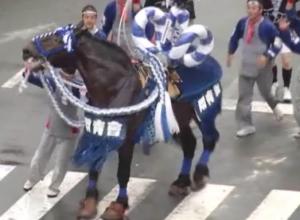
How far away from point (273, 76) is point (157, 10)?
3.07 meters

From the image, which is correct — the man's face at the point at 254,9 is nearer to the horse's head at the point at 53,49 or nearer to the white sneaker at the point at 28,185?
the horse's head at the point at 53,49

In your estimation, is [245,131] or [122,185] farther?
[245,131]

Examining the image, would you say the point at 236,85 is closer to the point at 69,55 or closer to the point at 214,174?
the point at 214,174

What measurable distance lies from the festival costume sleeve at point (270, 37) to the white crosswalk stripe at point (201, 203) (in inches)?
71.8

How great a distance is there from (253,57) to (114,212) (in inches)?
117

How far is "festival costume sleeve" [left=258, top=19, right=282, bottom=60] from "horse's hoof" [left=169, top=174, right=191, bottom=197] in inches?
76.7

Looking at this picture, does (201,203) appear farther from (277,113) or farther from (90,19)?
(277,113)

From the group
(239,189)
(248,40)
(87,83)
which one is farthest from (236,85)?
(87,83)

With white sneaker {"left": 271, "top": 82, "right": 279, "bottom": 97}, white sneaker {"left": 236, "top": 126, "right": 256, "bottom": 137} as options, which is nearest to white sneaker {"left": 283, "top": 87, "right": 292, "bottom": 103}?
white sneaker {"left": 271, "top": 82, "right": 279, "bottom": 97}

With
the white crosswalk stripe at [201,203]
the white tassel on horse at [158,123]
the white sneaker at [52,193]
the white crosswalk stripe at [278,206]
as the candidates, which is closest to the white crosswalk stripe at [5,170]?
the white sneaker at [52,193]

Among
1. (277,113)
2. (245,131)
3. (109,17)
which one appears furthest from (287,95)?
(109,17)

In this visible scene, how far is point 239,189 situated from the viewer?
38.4 ft

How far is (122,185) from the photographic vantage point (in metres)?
10.9

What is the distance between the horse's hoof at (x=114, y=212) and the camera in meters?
10.9
